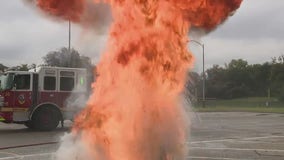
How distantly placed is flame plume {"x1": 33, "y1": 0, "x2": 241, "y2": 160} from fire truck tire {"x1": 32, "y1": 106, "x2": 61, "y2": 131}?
13.4 m

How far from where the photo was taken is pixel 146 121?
25.3ft

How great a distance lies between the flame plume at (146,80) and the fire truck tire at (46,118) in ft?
44.0

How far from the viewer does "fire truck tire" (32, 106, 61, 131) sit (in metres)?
21.2

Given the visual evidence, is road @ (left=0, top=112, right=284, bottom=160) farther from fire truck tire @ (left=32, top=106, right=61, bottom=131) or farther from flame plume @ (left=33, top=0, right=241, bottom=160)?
flame plume @ (left=33, top=0, right=241, bottom=160)

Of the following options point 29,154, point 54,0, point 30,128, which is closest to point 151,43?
point 54,0

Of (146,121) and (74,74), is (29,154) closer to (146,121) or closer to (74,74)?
(146,121)

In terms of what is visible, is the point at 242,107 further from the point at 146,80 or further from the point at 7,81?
the point at 146,80

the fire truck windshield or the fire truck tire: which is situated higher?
the fire truck windshield

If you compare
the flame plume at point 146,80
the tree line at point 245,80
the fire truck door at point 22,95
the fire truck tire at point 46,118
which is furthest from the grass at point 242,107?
the flame plume at point 146,80

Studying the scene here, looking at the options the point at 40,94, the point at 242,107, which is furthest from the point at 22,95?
the point at 242,107

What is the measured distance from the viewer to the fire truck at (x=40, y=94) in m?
20.8

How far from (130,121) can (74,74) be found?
14110 mm

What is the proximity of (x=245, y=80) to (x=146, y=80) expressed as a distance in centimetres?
8973

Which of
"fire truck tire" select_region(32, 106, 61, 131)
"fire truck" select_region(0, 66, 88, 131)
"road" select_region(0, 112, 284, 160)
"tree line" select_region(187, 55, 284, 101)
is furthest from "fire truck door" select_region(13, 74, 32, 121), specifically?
"tree line" select_region(187, 55, 284, 101)
